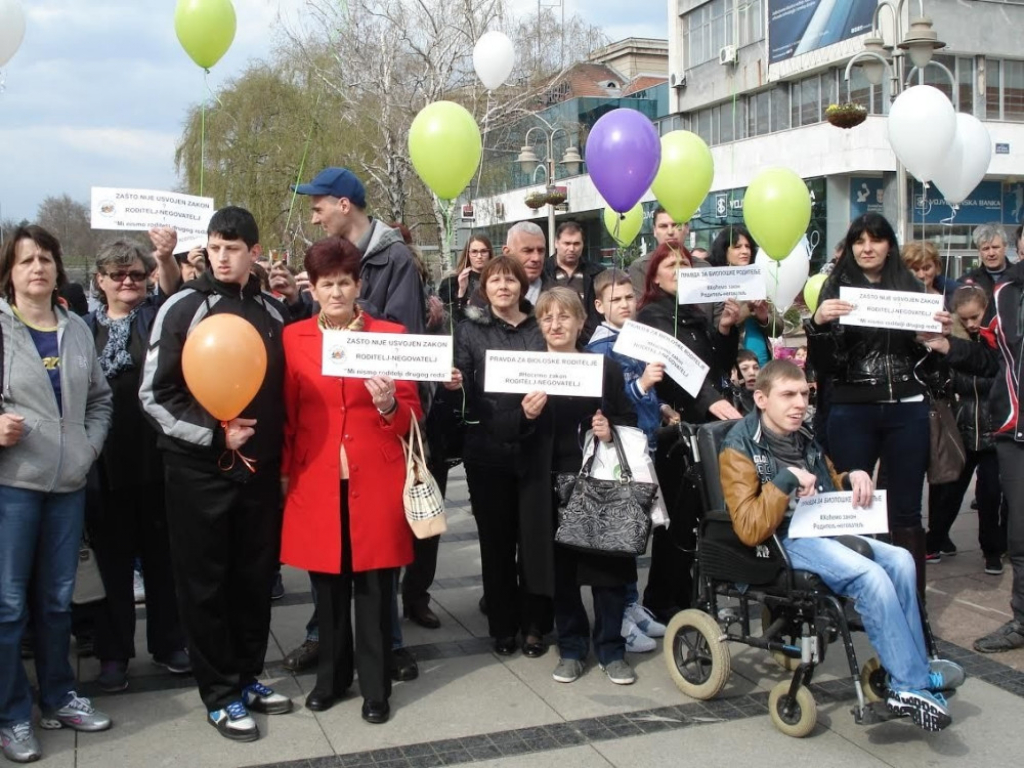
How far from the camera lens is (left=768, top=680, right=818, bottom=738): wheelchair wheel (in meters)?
4.11

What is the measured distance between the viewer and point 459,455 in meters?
5.59

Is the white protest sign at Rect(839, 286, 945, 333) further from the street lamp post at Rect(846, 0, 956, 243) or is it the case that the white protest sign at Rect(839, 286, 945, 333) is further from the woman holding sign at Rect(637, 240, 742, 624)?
the street lamp post at Rect(846, 0, 956, 243)

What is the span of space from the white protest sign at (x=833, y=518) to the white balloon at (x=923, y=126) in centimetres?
366

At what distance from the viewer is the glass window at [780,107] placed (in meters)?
34.1

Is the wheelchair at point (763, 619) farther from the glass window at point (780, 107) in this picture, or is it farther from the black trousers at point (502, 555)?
the glass window at point (780, 107)

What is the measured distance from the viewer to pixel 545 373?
14.8ft

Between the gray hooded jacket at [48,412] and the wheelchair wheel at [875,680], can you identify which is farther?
the wheelchair wheel at [875,680]

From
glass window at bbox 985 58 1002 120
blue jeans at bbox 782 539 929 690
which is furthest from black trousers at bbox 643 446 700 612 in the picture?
glass window at bbox 985 58 1002 120

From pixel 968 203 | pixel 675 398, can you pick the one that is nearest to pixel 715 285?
pixel 675 398

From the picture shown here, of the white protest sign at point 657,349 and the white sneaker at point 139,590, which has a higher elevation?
the white protest sign at point 657,349

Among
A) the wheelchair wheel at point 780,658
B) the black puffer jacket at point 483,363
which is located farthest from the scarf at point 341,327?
the wheelchair wheel at point 780,658

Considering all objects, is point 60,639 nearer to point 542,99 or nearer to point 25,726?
point 25,726

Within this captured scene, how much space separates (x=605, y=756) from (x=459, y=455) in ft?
6.56

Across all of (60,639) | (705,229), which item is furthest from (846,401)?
(705,229)
